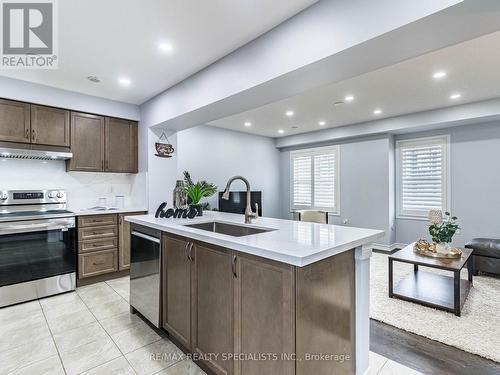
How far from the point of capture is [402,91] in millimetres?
3697

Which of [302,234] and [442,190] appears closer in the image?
[302,234]

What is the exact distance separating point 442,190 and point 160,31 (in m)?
5.42

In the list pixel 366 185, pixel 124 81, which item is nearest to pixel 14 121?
pixel 124 81

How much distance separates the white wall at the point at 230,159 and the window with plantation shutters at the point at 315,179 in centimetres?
57

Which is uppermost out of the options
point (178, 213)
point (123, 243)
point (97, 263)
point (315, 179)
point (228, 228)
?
point (315, 179)

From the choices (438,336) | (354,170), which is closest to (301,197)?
(354,170)

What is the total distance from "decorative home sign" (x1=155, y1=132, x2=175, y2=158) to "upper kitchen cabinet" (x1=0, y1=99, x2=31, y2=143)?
5.16 feet

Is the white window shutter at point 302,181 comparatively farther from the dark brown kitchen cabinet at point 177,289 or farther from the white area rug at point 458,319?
the dark brown kitchen cabinet at point 177,289

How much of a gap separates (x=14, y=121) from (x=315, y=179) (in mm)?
5748

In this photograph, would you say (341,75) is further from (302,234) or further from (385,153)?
(385,153)

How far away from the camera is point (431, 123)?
4602mm

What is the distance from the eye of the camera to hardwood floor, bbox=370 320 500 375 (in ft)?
6.22

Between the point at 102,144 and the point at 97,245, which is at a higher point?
the point at 102,144

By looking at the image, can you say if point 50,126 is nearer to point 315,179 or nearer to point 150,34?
point 150,34
